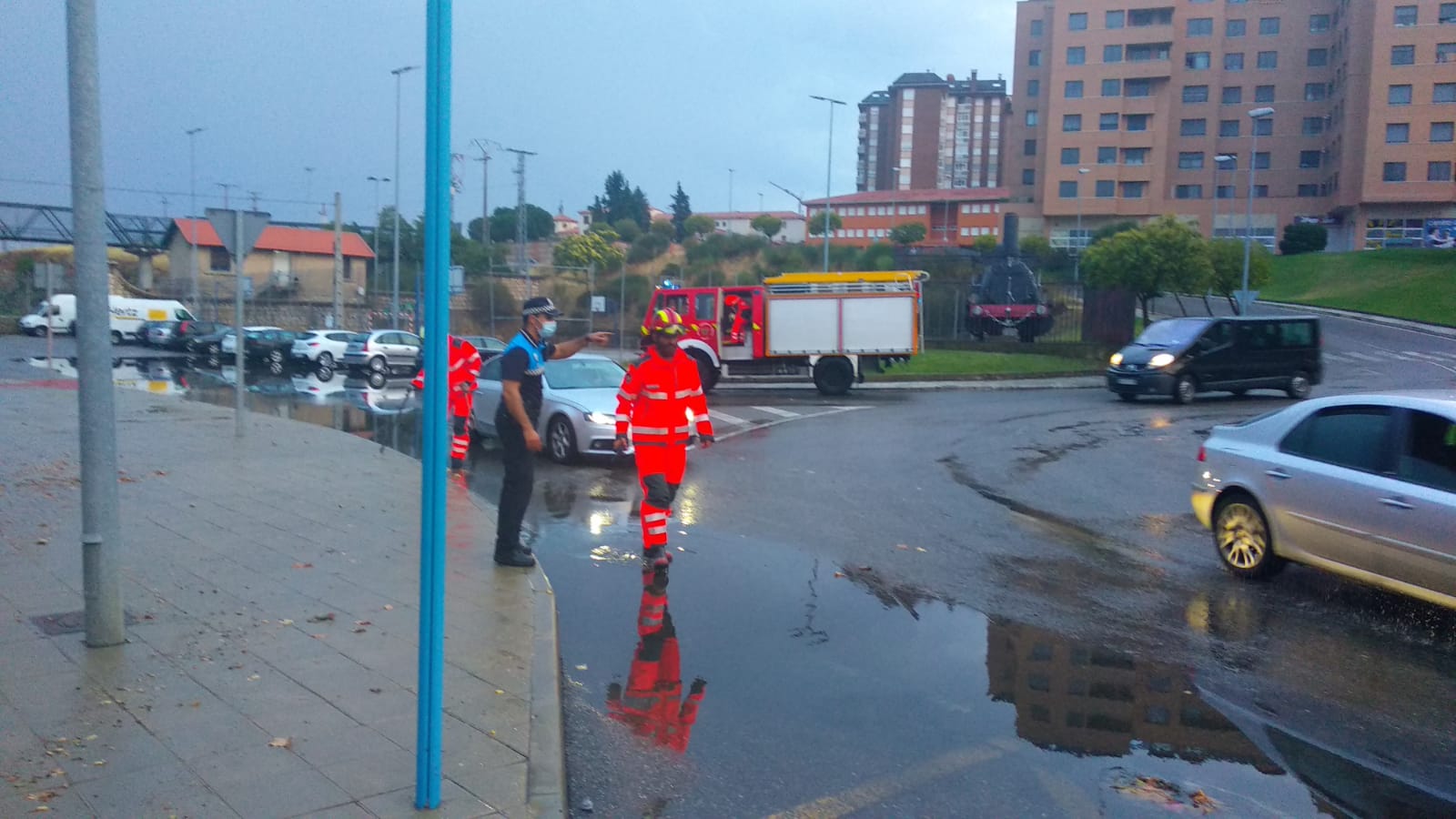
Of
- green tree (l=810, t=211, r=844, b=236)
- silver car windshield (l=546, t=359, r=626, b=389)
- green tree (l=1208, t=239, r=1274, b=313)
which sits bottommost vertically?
silver car windshield (l=546, t=359, r=626, b=389)

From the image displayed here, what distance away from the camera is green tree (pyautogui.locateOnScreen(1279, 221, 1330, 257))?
6669 centimetres

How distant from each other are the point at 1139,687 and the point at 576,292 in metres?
40.3

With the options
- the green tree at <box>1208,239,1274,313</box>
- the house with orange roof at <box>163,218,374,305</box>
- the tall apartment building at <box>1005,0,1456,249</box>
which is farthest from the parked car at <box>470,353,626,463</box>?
the tall apartment building at <box>1005,0,1456,249</box>

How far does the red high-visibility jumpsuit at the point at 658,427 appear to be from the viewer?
26.2 feet

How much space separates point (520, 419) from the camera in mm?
7770

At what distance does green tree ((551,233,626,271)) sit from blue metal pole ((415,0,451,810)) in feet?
169

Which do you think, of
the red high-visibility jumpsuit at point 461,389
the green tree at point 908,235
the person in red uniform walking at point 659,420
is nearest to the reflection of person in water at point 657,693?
the person in red uniform walking at point 659,420

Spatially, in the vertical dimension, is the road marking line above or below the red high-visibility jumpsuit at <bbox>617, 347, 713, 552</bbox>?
below

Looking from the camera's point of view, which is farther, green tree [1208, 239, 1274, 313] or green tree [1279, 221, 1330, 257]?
green tree [1279, 221, 1330, 257]

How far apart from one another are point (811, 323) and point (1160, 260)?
13.7 m

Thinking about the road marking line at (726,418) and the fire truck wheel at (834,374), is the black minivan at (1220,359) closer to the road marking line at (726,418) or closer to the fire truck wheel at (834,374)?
the fire truck wheel at (834,374)

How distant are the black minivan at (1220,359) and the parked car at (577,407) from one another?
13.4 meters

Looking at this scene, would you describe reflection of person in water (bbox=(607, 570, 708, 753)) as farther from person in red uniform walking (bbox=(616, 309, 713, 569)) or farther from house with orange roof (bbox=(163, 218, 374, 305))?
house with orange roof (bbox=(163, 218, 374, 305))

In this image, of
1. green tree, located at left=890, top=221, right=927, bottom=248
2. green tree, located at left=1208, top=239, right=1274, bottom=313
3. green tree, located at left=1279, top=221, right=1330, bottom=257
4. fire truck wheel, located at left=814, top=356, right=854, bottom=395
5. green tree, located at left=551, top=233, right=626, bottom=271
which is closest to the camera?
fire truck wheel, located at left=814, top=356, right=854, bottom=395
